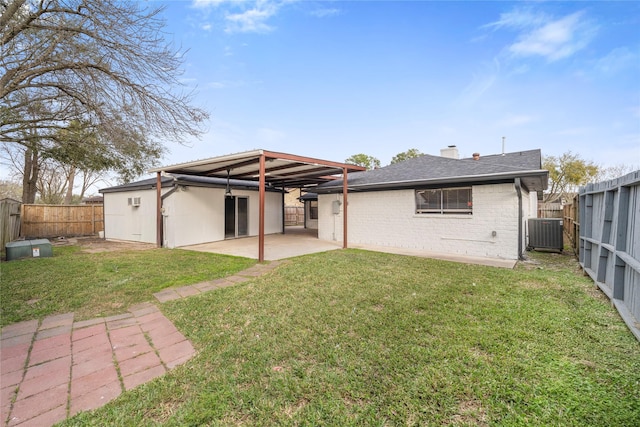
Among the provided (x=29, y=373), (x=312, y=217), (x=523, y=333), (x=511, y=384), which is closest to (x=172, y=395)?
(x=29, y=373)

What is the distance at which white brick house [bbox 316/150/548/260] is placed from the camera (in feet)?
24.1

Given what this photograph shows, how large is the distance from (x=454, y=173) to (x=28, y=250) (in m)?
12.5

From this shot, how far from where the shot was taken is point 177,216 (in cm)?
981

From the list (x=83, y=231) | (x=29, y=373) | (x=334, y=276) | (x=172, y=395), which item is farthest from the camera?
(x=83, y=231)

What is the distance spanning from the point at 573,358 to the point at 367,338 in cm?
186

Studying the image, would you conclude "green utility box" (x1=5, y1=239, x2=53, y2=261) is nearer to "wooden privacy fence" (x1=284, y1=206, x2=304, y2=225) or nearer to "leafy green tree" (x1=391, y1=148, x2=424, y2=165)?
"wooden privacy fence" (x1=284, y1=206, x2=304, y2=225)

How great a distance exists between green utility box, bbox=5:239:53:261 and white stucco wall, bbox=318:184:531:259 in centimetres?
900

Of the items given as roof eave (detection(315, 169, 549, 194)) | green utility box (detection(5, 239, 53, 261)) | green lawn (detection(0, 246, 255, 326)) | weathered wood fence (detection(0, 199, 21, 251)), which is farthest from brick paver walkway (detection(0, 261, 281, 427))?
weathered wood fence (detection(0, 199, 21, 251))

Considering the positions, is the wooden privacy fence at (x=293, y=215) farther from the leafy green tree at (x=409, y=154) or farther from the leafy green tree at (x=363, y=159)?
the leafy green tree at (x=409, y=154)

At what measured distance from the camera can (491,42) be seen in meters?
8.39

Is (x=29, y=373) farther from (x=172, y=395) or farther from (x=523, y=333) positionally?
(x=523, y=333)

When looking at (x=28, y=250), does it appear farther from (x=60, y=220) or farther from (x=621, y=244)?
(x=621, y=244)

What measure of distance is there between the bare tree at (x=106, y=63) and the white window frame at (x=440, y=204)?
22.7 ft

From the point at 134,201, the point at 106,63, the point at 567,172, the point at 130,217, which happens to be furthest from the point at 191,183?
the point at 567,172
